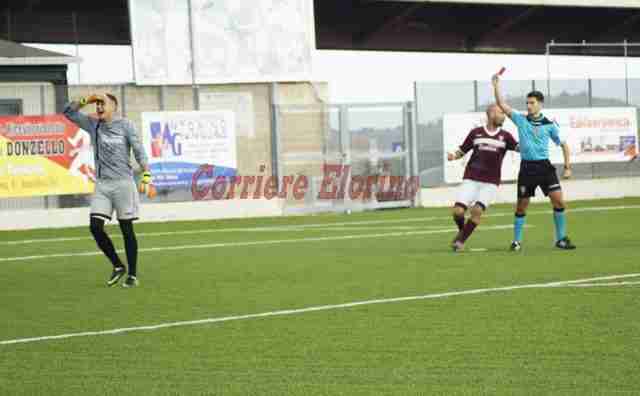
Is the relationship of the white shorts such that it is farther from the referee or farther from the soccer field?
the soccer field

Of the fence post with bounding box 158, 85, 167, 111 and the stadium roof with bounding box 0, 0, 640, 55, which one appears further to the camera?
the stadium roof with bounding box 0, 0, 640, 55

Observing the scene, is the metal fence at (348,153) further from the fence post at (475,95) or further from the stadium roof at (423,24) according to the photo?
the stadium roof at (423,24)

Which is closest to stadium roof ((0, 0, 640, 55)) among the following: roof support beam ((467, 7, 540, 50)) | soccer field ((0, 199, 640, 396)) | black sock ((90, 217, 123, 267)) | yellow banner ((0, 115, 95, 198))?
roof support beam ((467, 7, 540, 50))

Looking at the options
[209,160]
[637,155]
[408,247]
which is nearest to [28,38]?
[209,160]

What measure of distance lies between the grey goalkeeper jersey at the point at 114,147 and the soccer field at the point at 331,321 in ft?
3.85

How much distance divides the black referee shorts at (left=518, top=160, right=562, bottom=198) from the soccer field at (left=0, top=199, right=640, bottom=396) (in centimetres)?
77

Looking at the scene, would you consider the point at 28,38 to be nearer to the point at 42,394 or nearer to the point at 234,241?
the point at 234,241

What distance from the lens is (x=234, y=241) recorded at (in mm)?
21719

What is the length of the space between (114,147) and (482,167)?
18.0 ft

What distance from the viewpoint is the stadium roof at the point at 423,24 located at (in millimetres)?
39000

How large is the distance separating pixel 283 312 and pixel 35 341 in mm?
2170

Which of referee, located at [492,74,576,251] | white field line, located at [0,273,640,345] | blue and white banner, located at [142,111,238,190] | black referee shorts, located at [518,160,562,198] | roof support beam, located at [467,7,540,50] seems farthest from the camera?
roof support beam, located at [467,7,540,50]

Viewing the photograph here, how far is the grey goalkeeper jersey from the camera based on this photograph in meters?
14.2

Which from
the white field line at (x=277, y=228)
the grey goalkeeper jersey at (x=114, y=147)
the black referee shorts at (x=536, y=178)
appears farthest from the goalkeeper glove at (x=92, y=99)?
the white field line at (x=277, y=228)
